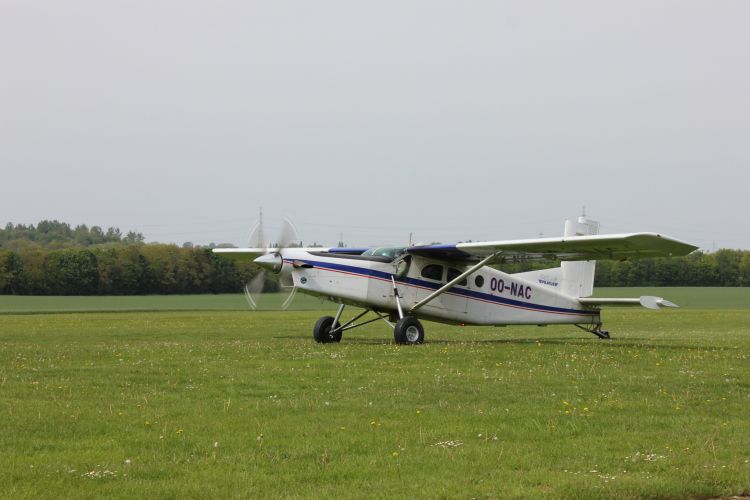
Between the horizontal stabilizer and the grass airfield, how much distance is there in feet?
18.0

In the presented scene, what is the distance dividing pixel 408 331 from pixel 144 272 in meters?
80.9

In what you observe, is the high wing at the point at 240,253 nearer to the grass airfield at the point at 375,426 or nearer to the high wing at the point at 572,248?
the high wing at the point at 572,248

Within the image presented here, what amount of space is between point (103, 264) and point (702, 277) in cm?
7112

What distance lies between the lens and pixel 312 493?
746 cm

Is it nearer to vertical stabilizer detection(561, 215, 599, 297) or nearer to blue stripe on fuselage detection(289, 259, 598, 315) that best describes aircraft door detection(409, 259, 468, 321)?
blue stripe on fuselage detection(289, 259, 598, 315)

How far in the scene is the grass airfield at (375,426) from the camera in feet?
25.4

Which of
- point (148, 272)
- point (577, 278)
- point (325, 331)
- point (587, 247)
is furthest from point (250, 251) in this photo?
point (148, 272)

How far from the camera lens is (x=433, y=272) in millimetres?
23859

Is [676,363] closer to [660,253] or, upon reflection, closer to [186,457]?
[660,253]

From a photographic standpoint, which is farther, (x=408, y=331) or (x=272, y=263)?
(x=408, y=331)

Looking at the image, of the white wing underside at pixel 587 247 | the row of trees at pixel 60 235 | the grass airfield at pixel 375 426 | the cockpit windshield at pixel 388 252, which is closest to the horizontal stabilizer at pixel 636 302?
the white wing underside at pixel 587 247

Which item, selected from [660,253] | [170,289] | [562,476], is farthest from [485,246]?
[170,289]

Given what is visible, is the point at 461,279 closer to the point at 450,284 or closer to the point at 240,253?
the point at 450,284

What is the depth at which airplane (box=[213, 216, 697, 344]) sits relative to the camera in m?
21.8
